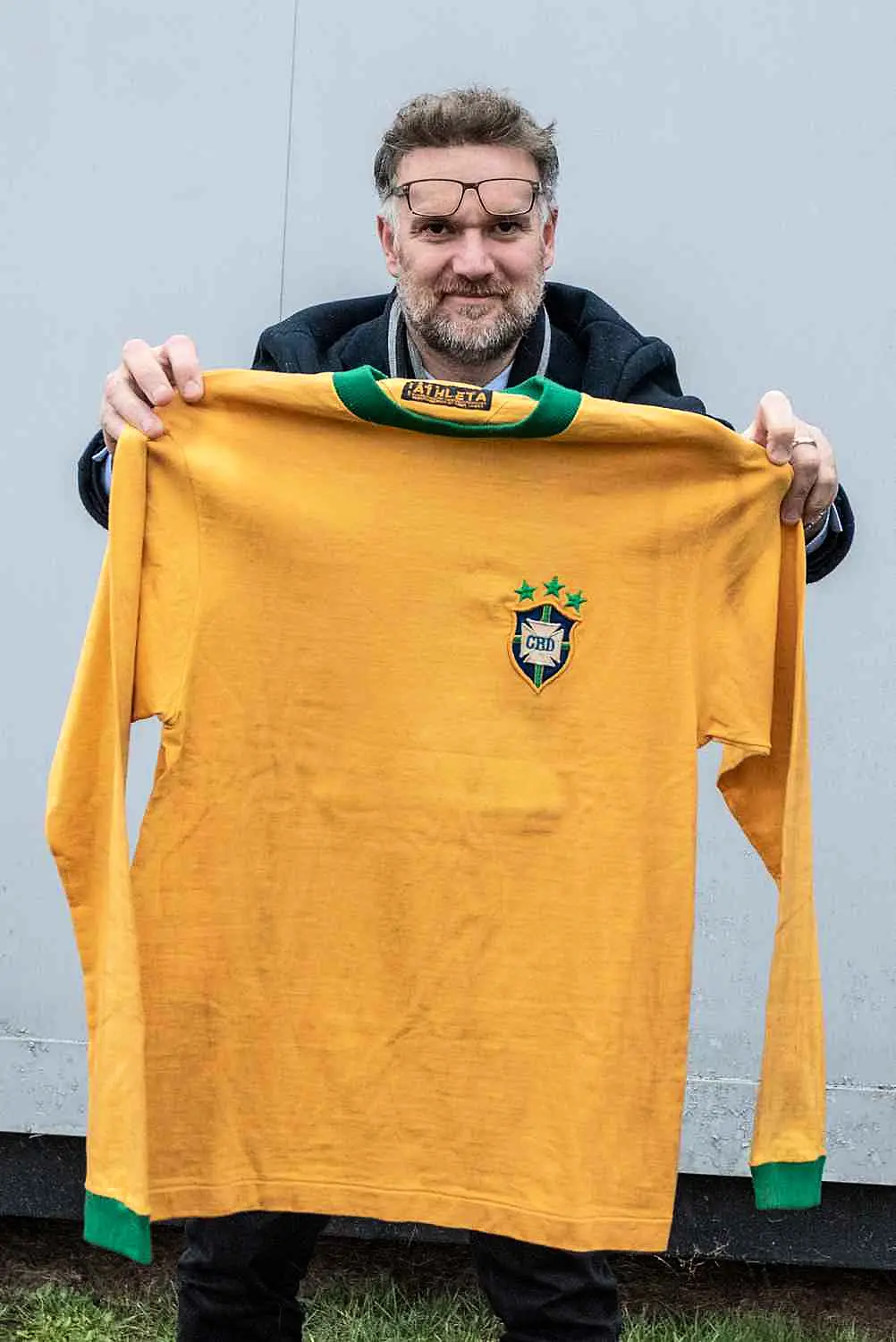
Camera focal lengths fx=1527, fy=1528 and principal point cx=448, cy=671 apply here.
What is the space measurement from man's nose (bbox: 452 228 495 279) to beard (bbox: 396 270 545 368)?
0.05 ft

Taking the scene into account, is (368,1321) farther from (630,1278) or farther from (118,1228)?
(118,1228)

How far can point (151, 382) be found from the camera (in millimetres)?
2031

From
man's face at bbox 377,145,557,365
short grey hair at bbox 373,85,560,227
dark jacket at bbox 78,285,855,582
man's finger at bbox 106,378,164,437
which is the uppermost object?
short grey hair at bbox 373,85,560,227

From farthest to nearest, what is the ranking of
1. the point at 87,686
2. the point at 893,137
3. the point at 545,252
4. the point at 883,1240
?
the point at 883,1240
the point at 893,137
the point at 545,252
the point at 87,686

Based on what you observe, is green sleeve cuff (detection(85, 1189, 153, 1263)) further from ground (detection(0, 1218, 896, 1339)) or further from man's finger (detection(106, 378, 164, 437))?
ground (detection(0, 1218, 896, 1339))

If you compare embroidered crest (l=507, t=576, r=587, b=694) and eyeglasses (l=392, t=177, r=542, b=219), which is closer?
embroidered crest (l=507, t=576, r=587, b=694)

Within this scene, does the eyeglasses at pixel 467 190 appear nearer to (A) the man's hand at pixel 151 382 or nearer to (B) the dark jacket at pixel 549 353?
(B) the dark jacket at pixel 549 353

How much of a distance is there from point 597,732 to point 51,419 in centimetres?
167

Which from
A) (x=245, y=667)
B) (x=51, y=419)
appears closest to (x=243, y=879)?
(x=245, y=667)

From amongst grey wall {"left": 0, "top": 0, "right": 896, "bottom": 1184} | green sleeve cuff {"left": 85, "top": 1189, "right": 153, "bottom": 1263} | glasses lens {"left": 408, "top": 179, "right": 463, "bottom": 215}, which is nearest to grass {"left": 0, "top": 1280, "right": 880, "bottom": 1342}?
grey wall {"left": 0, "top": 0, "right": 896, "bottom": 1184}

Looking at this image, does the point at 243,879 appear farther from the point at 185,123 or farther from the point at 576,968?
the point at 185,123

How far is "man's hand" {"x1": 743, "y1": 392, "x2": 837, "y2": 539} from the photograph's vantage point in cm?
208

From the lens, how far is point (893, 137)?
3100 millimetres

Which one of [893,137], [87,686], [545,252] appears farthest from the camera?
[893,137]
